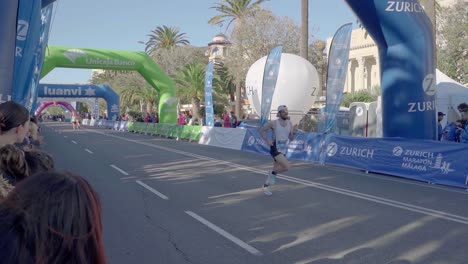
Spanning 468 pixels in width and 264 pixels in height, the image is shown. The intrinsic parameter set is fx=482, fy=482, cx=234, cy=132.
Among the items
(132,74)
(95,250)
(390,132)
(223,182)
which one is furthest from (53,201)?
(132,74)

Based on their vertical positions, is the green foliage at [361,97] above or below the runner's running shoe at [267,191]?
above

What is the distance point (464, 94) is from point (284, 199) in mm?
14986

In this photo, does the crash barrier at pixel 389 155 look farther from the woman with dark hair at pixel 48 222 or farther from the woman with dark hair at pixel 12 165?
the woman with dark hair at pixel 48 222

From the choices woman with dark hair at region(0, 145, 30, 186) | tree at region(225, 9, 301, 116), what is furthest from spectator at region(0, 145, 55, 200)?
tree at region(225, 9, 301, 116)

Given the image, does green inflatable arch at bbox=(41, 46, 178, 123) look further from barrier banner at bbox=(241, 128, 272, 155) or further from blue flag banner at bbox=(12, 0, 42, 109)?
blue flag banner at bbox=(12, 0, 42, 109)

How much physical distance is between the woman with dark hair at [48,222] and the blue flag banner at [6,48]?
7.57 meters

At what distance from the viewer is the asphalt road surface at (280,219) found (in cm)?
578

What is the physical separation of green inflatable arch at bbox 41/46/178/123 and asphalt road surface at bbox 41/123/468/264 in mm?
20026

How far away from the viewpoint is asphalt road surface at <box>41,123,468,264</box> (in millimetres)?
5777

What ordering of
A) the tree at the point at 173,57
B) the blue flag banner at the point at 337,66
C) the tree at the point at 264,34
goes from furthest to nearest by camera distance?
the tree at the point at 173,57
the tree at the point at 264,34
the blue flag banner at the point at 337,66

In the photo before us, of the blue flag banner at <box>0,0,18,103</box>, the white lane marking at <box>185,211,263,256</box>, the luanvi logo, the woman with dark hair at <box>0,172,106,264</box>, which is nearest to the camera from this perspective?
the woman with dark hair at <box>0,172,106,264</box>

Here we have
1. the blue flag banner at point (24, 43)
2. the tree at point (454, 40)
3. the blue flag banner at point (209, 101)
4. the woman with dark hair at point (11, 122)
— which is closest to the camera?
the woman with dark hair at point (11, 122)

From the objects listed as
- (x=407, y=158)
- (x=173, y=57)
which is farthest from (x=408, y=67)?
(x=173, y=57)

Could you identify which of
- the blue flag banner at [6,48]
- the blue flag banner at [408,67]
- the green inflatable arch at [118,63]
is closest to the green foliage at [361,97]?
the green inflatable arch at [118,63]
